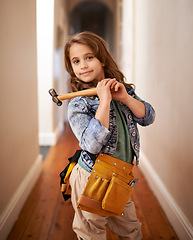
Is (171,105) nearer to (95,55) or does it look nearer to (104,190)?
(95,55)

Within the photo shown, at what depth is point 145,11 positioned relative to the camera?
2500 millimetres

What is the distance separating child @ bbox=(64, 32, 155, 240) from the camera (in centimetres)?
96

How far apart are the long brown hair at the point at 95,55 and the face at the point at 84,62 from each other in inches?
0.8

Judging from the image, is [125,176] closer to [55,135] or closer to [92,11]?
[55,135]

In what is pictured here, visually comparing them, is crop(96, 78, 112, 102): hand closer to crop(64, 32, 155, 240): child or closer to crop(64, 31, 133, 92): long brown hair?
crop(64, 32, 155, 240): child

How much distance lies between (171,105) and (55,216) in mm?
1102

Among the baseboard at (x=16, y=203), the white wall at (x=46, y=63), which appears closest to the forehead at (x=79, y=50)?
the baseboard at (x=16, y=203)

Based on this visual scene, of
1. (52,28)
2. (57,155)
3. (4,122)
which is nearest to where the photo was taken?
(4,122)

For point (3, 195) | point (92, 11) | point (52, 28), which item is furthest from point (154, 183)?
point (92, 11)

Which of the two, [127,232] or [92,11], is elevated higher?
[92,11]

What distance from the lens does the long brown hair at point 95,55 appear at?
1027 millimetres

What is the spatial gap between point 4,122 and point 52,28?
2.52 m

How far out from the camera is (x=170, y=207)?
1.53m

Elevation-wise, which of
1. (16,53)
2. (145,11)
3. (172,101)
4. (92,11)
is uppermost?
(92,11)
